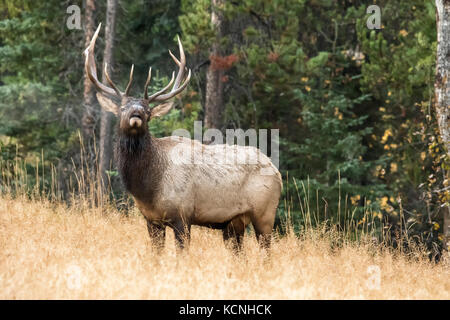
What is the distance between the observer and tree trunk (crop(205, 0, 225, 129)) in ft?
42.0

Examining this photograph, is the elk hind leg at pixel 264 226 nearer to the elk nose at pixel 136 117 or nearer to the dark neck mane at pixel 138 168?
the dark neck mane at pixel 138 168

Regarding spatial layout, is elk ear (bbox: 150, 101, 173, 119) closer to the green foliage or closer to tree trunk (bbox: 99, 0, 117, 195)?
the green foliage

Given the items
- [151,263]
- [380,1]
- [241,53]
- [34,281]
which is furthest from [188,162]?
[380,1]

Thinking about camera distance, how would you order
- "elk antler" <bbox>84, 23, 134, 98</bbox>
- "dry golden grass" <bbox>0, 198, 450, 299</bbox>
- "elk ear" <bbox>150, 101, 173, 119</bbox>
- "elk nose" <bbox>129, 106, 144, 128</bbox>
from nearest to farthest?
"dry golden grass" <bbox>0, 198, 450, 299</bbox> → "elk nose" <bbox>129, 106, 144, 128</bbox> → "elk antler" <bbox>84, 23, 134, 98</bbox> → "elk ear" <bbox>150, 101, 173, 119</bbox>

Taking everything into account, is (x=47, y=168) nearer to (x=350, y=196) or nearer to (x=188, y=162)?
(x=350, y=196)

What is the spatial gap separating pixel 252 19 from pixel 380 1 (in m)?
3.08

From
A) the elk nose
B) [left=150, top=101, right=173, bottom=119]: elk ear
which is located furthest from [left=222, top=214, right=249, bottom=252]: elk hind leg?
the elk nose

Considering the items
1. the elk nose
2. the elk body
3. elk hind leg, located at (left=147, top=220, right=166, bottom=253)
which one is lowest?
elk hind leg, located at (left=147, top=220, right=166, bottom=253)

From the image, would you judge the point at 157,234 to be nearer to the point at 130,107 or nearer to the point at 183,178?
the point at 183,178

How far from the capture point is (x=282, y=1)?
497 inches

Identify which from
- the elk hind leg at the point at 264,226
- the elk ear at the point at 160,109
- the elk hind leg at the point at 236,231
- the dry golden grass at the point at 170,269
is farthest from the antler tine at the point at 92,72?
the elk hind leg at the point at 264,226

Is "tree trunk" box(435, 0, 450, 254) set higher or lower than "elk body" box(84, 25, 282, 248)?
higher

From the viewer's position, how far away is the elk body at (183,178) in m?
6.89
